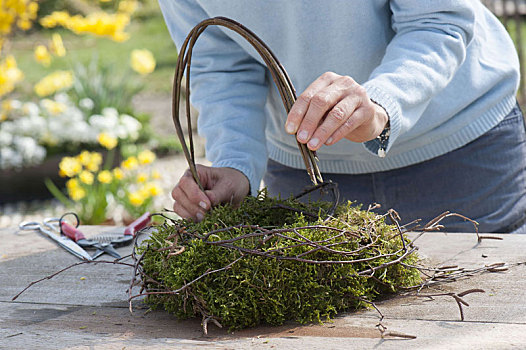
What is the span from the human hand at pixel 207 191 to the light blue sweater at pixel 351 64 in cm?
4

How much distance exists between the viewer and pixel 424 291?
0.98 m

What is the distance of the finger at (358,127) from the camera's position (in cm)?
92

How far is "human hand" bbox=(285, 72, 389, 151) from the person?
11cm

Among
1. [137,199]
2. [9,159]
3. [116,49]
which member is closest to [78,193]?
[137,199]

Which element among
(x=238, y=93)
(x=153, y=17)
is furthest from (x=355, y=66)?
(x=153, y=17)

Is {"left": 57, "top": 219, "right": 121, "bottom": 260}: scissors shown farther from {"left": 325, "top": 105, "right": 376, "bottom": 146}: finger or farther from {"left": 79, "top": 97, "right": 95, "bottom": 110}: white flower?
{"left": 79, "top": 97, "right": 95, "bottom": 110}: white flower

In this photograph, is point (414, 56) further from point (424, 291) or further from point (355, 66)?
point (424, 291)

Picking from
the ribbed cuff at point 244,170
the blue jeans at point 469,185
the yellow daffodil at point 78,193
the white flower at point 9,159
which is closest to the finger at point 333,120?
the ribbed cuff at point 244,170

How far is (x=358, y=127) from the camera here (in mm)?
974

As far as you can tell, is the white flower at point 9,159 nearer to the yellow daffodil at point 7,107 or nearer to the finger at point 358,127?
the yellow daffodil at point 7,107

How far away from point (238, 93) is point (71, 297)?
0.59 m

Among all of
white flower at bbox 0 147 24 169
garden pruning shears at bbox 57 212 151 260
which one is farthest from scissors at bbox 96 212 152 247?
white flower at bbox 0 147 24 169

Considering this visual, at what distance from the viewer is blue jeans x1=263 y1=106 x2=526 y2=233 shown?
1437mm

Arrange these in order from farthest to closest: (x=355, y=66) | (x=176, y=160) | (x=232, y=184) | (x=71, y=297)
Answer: (x=176, y=160)
(x=355, y=66)
(x=232, y=184)
(x=71, y=297)
